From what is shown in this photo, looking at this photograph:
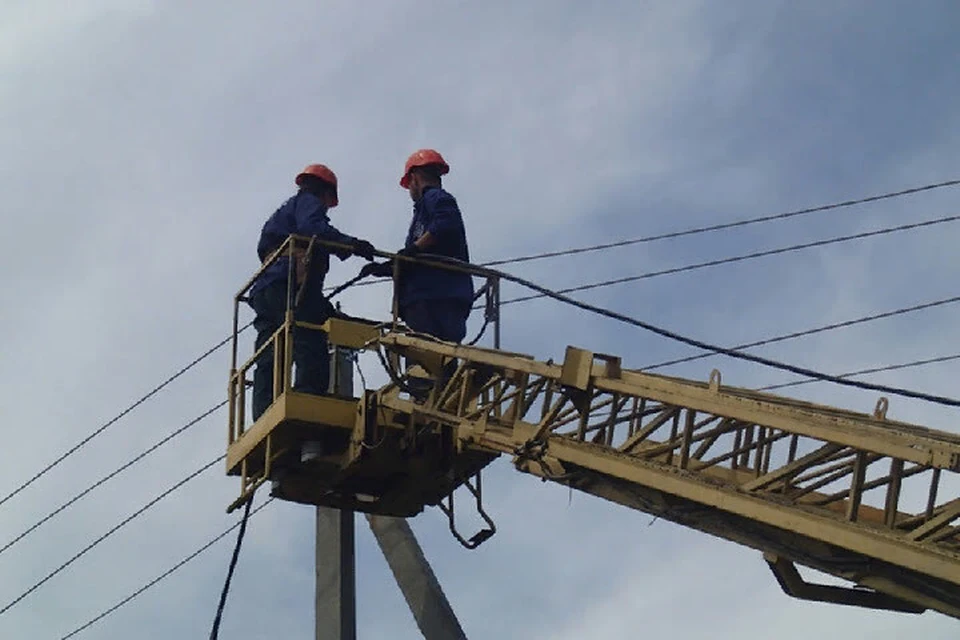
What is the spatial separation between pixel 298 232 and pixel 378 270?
67 centimetres

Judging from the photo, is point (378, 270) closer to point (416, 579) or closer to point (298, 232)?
point (298, 232)

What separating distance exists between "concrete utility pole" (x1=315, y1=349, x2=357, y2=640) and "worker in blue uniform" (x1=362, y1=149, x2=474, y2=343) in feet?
4.01

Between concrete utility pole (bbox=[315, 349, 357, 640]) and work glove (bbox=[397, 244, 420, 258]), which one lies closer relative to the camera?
work glove (bbox=[397, 244, 420, 258])

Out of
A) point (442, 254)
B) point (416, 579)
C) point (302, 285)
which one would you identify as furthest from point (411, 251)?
point (416, 579)

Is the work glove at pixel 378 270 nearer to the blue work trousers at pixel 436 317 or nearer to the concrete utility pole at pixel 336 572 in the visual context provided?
the blue work trousers at pixel 436 317

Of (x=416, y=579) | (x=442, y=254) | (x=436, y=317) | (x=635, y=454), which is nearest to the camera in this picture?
(x=635, y=454)

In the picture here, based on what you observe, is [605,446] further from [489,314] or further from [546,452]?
[489,314]

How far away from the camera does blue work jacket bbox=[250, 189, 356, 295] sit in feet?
35.9

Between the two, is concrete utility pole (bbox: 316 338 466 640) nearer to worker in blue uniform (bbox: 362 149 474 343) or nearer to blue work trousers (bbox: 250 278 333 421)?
blue work trousers (bbox: 250 278 333 421)

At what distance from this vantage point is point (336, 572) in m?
12.4

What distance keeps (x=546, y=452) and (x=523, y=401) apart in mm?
460

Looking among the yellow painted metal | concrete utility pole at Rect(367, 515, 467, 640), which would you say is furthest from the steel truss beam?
concrete utility pole at Rect(367, 515, 467, 640)

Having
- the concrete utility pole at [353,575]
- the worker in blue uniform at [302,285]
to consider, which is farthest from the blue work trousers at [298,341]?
the concrete utility pole at [353,575]

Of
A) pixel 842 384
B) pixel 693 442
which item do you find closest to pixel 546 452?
pixel 693 442
